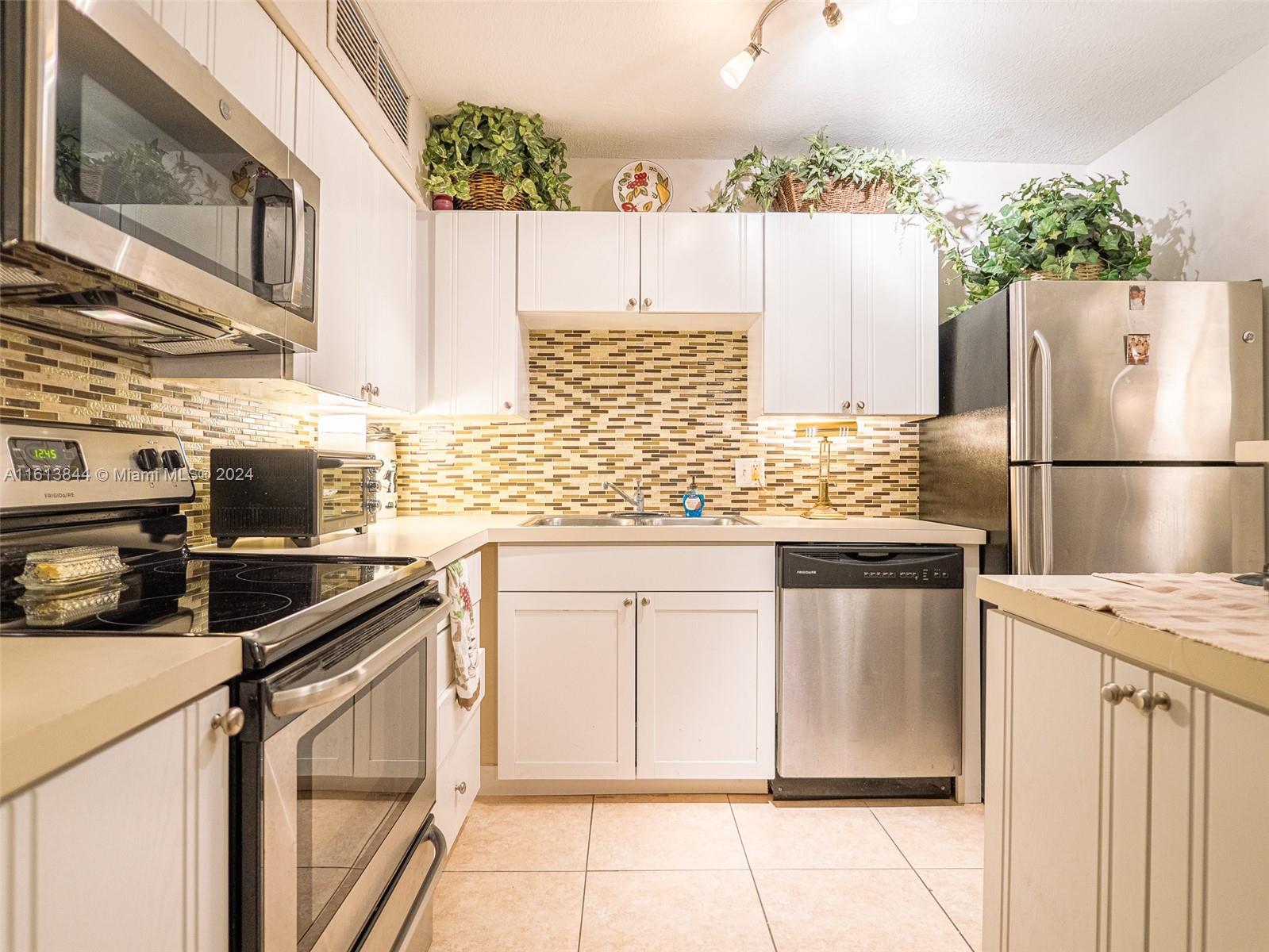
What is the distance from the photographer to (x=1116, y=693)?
31.9 inches

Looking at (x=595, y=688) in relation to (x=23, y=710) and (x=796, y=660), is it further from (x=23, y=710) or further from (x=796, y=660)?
(x=23, y=710)

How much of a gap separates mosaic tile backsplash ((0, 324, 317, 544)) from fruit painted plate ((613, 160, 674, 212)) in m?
1.54

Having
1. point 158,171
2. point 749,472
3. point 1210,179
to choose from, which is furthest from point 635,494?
point 1210,179

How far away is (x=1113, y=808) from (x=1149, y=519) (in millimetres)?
1545

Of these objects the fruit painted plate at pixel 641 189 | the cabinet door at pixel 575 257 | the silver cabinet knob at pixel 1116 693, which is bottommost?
the silver cabinet knob at pixel 1116 693

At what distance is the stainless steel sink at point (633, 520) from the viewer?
2547 millimetres

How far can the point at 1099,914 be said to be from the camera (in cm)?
84

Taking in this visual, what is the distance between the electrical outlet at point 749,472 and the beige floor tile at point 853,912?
1.42 meters

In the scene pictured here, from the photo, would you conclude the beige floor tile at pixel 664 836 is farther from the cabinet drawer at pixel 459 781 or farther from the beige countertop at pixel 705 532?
the beige countertop at pixel 705 532

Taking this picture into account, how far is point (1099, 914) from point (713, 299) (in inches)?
79.9

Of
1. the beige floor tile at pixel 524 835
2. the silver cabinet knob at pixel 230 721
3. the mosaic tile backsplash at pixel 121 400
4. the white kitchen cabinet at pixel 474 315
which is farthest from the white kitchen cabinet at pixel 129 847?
the white kitchen cabinet at pixel 474 315

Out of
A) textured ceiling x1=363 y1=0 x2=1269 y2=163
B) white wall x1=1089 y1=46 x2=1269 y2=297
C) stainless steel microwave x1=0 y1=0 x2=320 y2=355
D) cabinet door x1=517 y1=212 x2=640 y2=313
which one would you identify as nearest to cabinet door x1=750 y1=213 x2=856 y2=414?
textured ceiling x1=363 y1=0 x2=1269 y2=163

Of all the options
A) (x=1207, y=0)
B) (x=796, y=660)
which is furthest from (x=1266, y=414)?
(x=796, y=660)

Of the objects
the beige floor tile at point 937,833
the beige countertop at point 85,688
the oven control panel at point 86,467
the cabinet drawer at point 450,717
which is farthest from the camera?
the beige floor tile at point 937,833
